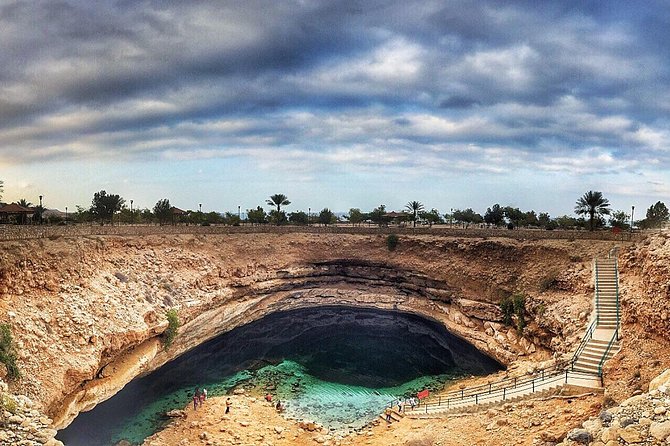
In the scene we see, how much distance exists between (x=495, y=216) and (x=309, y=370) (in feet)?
166

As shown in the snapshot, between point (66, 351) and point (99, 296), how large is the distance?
629cm

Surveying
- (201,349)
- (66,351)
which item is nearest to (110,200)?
(201,349)

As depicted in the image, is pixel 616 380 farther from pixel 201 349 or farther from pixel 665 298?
pixel 201 349

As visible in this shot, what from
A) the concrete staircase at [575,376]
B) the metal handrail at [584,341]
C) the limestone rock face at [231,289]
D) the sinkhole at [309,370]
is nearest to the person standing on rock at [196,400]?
the sinkhole at [309,370]

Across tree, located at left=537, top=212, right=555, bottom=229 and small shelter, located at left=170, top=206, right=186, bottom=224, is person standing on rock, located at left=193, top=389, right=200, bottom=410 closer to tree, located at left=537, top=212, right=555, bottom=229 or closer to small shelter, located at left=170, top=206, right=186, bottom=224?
small shelter, located at left=170, top=206, right=186, bottom=224

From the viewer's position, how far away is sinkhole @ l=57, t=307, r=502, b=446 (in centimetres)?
2872

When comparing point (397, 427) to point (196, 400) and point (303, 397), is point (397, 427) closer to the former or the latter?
point (303, 397)

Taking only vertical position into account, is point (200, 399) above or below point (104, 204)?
below

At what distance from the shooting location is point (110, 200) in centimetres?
5528

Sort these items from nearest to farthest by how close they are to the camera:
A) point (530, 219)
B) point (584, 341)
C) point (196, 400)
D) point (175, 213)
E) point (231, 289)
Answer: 1. point (584, 341)
2. point (196, 400)
3. point (231, 289)
4. point (175, 213)
5. point (530, 219)

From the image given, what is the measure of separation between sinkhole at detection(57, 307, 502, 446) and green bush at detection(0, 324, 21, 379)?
5355 mm

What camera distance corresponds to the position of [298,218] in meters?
79.2

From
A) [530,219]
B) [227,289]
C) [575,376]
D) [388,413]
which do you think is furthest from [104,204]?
[530,219]

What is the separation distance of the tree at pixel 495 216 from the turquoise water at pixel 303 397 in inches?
1806
